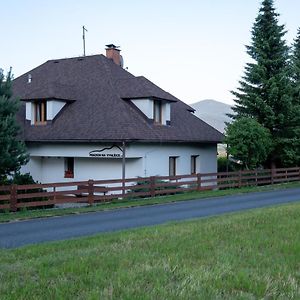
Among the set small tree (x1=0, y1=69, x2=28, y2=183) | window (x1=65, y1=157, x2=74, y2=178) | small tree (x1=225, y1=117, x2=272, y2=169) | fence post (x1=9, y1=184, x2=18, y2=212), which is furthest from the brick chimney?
fence post (x1=9, y1=184, x2=18, y2=212)

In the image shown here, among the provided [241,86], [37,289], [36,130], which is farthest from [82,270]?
[241,86]

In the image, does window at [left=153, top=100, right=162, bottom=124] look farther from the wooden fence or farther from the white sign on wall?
the wooden fence

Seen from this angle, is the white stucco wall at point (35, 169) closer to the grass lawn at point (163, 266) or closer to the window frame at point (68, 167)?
the window frame at point (68, 167)

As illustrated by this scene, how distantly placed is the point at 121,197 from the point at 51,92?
29.4 feet

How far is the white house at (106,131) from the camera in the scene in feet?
83.4

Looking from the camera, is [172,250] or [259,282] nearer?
[259,282]

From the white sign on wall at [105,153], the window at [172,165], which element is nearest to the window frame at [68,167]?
the white sign on wall at [105,153]

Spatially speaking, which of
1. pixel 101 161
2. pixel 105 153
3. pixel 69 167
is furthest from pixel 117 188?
pixel 69 167

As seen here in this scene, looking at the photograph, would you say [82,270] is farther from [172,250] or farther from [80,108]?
[80,108]

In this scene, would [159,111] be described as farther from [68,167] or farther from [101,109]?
[68,167]

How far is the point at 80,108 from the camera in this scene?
27734 mm

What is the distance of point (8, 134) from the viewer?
798 inches

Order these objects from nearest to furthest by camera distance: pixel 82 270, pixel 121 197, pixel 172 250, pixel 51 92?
pixel 82 270
pixel 172 250
pixel 121 197
pixel 51 92

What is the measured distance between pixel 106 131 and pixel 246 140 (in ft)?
27.9
